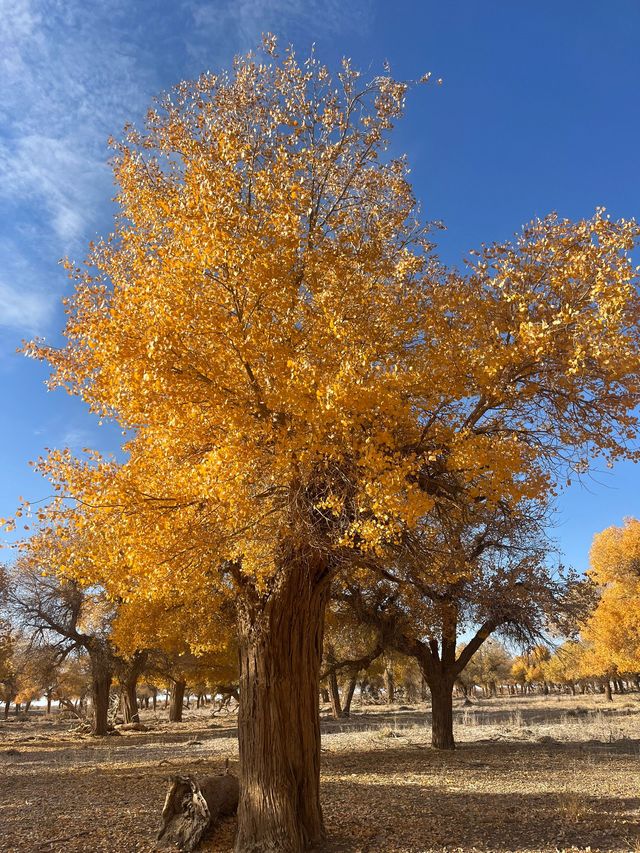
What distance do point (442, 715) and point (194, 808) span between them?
34.0ft

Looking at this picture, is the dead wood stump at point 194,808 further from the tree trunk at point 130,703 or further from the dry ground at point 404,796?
the tree trunk at point 130,703

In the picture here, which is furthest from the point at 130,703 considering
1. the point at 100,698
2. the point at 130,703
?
the point at 100,698

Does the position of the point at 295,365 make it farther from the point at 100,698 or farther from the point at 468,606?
the point at 100,698

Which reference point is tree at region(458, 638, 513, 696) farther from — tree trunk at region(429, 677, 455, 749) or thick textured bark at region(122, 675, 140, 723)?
tree trunk at region(429, 677, 455, 749)

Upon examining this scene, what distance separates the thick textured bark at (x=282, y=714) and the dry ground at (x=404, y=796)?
58 centimetres

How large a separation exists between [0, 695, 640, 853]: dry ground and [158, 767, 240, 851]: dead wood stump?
220 mm

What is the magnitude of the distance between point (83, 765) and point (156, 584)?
1177cm

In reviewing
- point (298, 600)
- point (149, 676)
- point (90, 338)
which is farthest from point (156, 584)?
point (149, 676)

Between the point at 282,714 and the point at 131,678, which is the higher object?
the point at 282,714

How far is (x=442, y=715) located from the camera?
1673 centimetres

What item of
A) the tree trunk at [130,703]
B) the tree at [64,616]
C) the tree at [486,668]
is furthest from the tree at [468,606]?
the tree at [486,668]

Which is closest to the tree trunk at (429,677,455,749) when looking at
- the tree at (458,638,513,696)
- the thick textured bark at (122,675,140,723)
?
the thick textured bark at (122,675,140,723)

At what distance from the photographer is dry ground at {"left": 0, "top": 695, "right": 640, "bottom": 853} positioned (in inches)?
301

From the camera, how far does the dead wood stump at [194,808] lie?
25.6 feet
